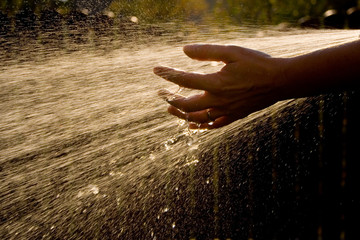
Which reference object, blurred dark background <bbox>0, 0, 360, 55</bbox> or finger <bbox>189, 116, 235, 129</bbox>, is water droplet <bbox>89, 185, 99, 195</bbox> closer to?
finger <bbox>189, 116, 235, 129</bbox>

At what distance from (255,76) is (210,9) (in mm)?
6353

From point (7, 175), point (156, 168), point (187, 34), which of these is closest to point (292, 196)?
point (156, 168)

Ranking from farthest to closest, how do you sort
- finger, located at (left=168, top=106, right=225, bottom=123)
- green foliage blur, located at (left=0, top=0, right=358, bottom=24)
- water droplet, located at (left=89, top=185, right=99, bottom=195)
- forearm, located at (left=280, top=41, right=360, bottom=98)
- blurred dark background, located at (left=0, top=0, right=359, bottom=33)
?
green foliage blur, located at (left=0, top=0, right=358, bottom=24)
blurred dark background, located at (left=0, top=0, right=359, bottom=33)
water droplet, located at (left=89, top=185, right=99, bottom=195)
finger, located at (left=168, top=106, right=225, bottom=123)
forearm, located at (left=280, top=41, right=360, bottom=98)

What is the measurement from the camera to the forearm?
1.41m

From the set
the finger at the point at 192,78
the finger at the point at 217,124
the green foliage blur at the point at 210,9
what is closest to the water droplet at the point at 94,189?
the finger at the point at 217,124

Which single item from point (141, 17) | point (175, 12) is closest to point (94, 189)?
point (141, 17)

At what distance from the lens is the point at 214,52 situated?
1411 mm

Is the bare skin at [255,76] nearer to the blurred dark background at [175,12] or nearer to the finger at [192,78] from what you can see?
the finger at [192,78]

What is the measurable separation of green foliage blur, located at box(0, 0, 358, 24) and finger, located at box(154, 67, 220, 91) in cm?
485

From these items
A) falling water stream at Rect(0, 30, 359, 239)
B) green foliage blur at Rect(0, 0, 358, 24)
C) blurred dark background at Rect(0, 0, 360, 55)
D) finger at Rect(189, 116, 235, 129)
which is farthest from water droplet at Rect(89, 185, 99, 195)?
green foliage blur at Rect(0, 0, 358, 24)

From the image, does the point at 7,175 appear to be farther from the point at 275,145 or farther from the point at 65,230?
the point at 275,145

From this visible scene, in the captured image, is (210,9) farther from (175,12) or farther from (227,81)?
→ (227,81)

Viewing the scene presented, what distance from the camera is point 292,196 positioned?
2570mm

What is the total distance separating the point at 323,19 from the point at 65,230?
242 inches
